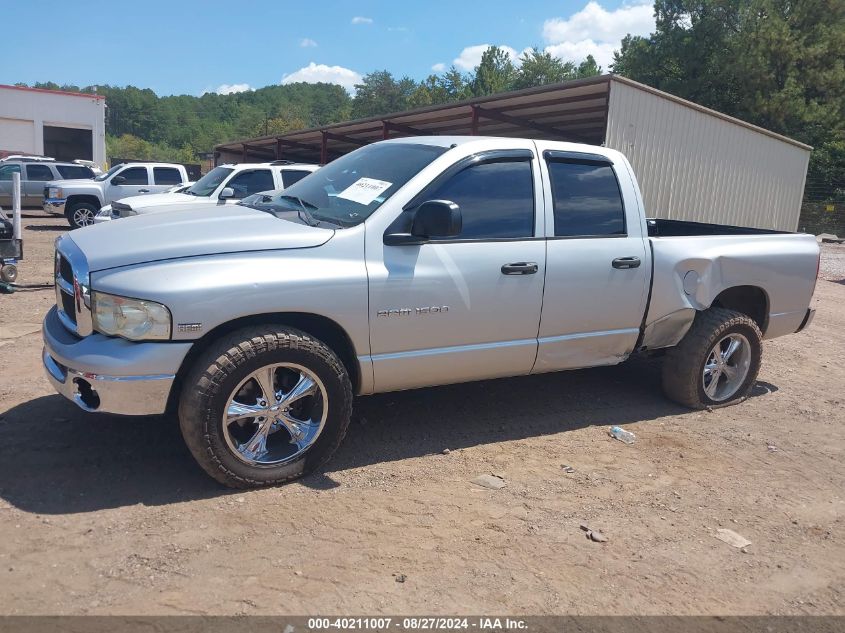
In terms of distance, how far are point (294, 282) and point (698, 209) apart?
45.2 ft

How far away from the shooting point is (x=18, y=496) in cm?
345

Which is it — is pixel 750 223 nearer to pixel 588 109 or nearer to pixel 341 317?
pixel 588 109

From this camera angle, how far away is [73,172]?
21.7 meters

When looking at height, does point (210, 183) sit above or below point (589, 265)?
above

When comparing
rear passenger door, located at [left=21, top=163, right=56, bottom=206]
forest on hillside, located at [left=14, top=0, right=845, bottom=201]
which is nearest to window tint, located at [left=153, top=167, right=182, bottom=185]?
rear passenger door, located at [left=21, top=163, right=56, bottom=206]

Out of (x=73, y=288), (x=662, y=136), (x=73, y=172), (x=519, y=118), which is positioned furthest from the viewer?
(x=73, y=172)

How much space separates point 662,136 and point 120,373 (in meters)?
12.4

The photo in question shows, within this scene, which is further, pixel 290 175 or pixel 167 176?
pixel 167 176

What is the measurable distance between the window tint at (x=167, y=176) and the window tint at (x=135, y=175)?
0.84 feet

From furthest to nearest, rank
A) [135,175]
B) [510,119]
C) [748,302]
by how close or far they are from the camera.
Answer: [135,175] → [510,119] → [748,302]

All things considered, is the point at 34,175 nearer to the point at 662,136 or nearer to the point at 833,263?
the point at 662,136

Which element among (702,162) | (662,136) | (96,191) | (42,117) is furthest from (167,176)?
(42,117)

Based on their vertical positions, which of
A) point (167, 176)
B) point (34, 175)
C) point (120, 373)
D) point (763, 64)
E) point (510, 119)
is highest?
point (763, 64)

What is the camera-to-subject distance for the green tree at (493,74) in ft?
239
